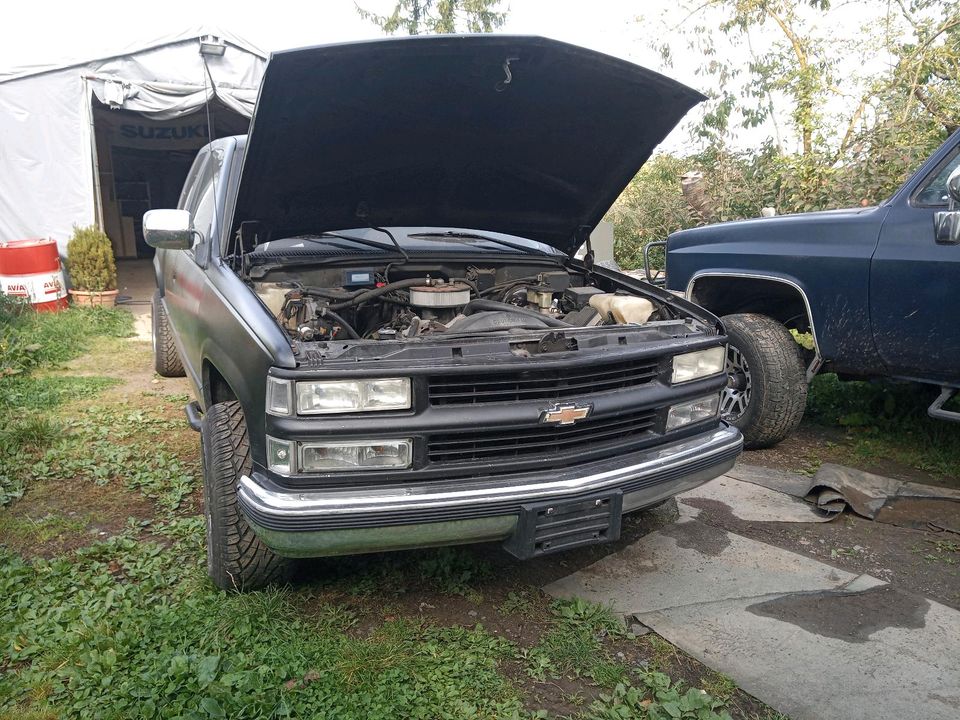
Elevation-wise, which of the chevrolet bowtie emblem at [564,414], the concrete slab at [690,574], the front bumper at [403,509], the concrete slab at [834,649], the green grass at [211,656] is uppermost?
the chevrolet bowtie emblem at [564,414]

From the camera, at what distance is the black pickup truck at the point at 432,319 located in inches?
92.7

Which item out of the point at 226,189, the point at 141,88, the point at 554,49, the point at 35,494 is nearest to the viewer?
the point at 554,49

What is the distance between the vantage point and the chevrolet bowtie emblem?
2482 millimetres

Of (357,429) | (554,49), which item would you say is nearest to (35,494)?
(357,429)

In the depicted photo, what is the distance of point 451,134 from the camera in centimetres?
351

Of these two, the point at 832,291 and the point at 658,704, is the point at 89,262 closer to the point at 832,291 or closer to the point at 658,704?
the point at 832,291

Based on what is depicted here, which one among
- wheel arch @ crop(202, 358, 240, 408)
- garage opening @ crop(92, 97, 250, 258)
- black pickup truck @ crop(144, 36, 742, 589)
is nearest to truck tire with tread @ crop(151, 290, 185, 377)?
black pickup truck @ crop(144, 36, 742, 589)

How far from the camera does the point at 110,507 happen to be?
3.66 meters

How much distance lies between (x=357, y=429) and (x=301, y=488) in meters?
0.27

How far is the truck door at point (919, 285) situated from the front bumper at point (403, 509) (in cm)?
204

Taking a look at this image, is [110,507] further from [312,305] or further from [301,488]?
[301,488]

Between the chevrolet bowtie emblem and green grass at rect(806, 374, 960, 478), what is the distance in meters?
2.77

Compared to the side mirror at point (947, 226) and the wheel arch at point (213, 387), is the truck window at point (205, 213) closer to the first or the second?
the wheel arch at point (213, 387)

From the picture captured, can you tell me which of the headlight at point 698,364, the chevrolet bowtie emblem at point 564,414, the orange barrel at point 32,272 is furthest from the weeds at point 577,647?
the orange barrel at point 32,272
